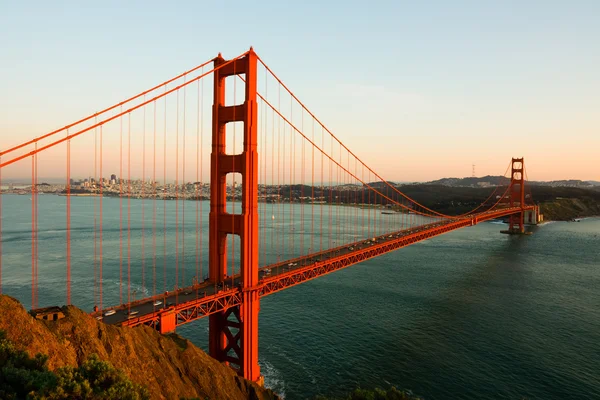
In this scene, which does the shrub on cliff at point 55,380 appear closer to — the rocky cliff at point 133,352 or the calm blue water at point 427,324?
the rocky cliff at point 133,352

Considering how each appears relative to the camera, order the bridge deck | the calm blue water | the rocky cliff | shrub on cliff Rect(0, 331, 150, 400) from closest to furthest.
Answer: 1. shrub on cliff Rect(0, 331, 150, 400)
2. the rocky cliff
3. the bridge deck
4. the calm blue water

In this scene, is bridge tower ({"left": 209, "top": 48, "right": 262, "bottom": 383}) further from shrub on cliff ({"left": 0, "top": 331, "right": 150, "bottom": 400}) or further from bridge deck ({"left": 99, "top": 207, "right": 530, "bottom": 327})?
shrub on cliff ({"left": 0, "top": 331, "right": 150, "bottom": 400})

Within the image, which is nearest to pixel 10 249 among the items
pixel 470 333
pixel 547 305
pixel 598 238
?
pixel 470 333

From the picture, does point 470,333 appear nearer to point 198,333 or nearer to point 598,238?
point 198,333

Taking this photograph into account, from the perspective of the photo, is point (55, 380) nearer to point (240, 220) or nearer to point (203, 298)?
point (203, 298)

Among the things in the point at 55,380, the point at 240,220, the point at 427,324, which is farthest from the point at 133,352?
the point at 427,324

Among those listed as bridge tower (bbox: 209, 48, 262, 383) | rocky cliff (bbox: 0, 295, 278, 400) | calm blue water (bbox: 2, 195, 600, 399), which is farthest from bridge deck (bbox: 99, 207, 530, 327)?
calm blue water (bbox: 2, 195, 600, 399)

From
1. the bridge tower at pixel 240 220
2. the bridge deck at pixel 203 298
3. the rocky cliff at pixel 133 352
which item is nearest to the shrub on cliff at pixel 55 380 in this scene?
the rocky cliff at pixel 133 352
